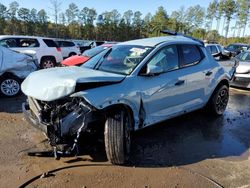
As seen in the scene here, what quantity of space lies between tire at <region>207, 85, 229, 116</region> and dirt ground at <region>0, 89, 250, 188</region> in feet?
1.72

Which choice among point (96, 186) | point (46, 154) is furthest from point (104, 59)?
point (96, 186)

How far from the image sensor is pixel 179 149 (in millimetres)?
4875

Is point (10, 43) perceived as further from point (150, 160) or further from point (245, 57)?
point (150, 160)

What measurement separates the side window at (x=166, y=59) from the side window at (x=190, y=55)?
233mm

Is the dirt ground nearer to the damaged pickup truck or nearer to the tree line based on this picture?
the damaged pickup truck

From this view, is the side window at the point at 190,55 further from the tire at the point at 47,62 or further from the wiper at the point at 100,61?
the tire at the point at 47,62

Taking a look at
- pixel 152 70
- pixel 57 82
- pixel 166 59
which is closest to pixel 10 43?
pixel 166 59

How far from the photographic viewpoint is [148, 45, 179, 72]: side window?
4.98m

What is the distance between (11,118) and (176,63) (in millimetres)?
3715

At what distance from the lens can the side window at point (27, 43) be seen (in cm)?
1332

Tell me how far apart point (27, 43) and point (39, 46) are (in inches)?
22.9

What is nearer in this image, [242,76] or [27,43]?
[242,76]

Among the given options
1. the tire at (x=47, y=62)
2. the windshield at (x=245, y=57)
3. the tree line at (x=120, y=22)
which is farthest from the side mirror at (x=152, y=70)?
the tree line at (x=120, y=22)

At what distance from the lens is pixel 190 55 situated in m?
5.84
